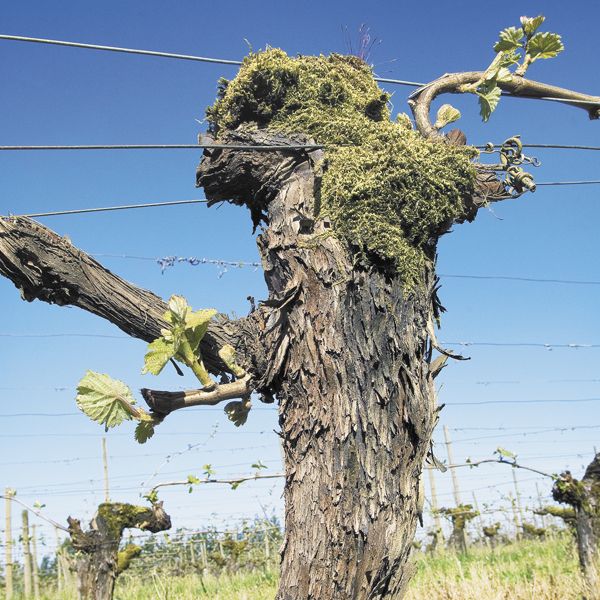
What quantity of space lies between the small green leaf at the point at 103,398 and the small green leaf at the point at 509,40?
2072 mm

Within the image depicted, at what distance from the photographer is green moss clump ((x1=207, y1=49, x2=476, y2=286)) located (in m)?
2.48

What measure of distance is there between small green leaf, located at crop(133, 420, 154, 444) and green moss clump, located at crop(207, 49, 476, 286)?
39.3 inches

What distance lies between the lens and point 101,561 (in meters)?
6.08

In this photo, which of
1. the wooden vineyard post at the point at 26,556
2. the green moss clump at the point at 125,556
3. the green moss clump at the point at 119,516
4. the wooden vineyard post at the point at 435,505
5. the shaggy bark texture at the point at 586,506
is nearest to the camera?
the green moss clump at the point at 119,516

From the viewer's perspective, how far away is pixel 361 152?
8.59 ft

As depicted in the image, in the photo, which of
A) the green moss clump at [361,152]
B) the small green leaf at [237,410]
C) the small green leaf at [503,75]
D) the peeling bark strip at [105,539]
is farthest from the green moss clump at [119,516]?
the small green leaf at [503,75]

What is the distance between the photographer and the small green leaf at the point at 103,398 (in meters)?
2.48

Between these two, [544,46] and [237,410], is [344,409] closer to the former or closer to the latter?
[237,410]

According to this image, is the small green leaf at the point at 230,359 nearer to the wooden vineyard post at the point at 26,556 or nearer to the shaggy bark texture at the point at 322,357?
the shaggy bark texture at the point at 322,357

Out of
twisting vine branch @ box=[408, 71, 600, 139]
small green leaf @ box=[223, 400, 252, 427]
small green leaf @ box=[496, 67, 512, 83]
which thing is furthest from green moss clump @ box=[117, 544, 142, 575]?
small green leaf @ box=[496, 67, 512, 83]

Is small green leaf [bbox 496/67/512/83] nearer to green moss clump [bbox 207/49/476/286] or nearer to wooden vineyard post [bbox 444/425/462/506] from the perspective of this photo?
green moss clump [bbox 207/49/476/286]

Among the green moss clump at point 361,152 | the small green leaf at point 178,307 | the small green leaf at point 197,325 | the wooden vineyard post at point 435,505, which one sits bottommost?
the wooden vineyard post at point 435,505

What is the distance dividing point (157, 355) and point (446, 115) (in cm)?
154

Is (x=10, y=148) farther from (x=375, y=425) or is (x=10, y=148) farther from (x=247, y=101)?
(x=375, y=425)
